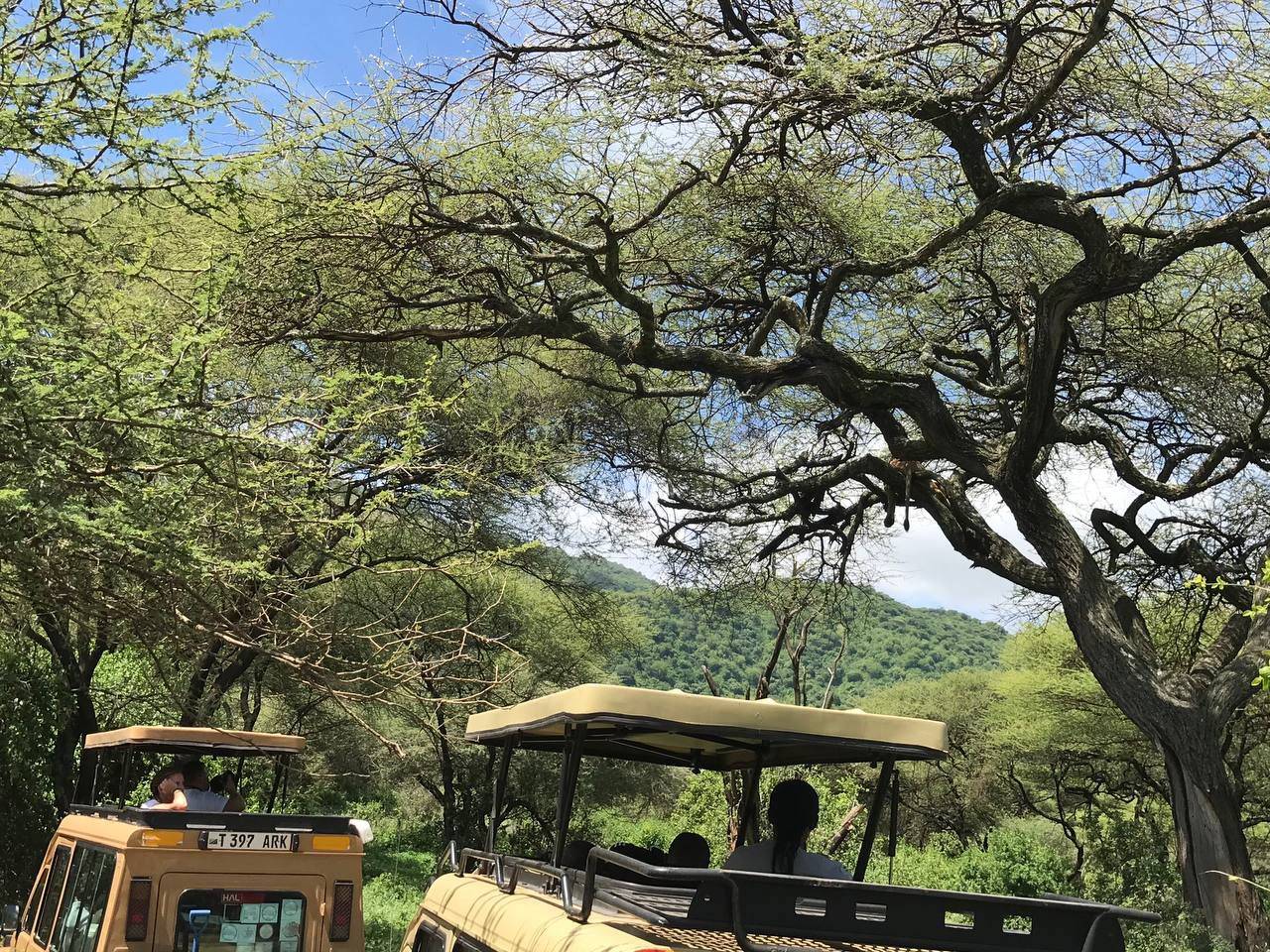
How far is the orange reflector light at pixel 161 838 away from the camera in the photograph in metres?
7.41

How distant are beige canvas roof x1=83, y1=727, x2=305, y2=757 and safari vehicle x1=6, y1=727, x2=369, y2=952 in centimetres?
196

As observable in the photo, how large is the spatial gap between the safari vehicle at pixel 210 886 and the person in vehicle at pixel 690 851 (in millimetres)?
2414

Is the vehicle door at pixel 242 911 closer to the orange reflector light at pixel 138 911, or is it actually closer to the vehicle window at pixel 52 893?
the orange reflector light at pixel 138 911

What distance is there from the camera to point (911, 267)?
12969 mm

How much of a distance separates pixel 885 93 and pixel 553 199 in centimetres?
372

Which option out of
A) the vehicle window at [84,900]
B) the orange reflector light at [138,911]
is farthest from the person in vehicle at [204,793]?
the orange reflector light at [138,911]

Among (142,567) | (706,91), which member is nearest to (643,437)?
(706,91)

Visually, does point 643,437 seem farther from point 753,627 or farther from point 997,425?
point 753,627

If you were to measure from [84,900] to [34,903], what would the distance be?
51.7 inches

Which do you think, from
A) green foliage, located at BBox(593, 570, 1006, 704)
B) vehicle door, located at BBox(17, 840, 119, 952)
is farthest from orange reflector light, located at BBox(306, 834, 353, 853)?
green foliage, located at BBox(593, 570, 1006, 704)

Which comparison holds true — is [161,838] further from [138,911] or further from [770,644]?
[770,644]

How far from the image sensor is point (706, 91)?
34.0 ft

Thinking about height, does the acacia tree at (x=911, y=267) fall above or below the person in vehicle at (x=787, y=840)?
above

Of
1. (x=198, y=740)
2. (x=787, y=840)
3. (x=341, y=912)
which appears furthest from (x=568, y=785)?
(x=198, y=740)
